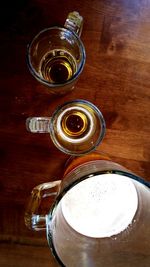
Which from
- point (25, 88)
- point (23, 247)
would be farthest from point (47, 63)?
point (23, 247)

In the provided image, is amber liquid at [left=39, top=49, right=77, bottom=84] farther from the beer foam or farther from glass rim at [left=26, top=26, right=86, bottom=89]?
the beer foam

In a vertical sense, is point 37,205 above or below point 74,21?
below

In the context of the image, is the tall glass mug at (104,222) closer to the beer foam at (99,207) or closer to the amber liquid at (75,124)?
the beer foam at (99,207)

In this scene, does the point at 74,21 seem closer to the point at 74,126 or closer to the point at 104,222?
the point at 74,126

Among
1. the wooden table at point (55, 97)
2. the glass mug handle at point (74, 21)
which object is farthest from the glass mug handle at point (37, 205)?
the glass mug handle at point (74, 21)

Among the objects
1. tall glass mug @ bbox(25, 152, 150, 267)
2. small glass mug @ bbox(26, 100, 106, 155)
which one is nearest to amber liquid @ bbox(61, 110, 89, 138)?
small glass mug @ bbox(26, 100, 106, 155)

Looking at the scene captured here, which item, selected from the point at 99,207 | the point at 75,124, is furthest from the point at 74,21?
the point at 99,207
